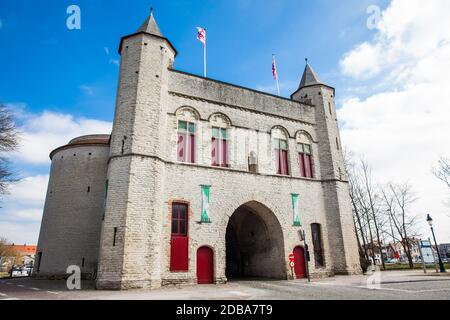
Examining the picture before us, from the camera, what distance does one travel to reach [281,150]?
761 inches

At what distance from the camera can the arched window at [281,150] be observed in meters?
18.9

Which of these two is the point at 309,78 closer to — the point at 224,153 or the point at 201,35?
the point at 201,35

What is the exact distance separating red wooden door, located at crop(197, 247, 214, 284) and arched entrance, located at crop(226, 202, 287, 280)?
13.5 ft

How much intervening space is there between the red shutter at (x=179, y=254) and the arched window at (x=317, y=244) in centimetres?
856

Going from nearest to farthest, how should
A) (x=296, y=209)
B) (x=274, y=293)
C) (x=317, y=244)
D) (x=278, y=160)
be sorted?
(x=274, y=293), (x=296, y=209), (x=317, y=244), (x=278, y=160)

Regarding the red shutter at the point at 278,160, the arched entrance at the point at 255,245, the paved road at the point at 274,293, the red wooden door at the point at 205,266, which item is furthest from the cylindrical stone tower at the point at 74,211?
the red shutter at the point at 278,160

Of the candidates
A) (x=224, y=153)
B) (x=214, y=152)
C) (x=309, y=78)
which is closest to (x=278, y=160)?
(x=224, y=153)

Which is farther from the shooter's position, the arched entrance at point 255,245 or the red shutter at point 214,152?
the arched entrance at point 255,245

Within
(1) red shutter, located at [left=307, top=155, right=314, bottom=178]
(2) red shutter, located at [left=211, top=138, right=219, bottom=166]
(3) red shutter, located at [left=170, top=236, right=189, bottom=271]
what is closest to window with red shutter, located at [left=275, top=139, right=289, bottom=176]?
(1) red shutter, located at [left=307, top=155, right=314, bottom=178]

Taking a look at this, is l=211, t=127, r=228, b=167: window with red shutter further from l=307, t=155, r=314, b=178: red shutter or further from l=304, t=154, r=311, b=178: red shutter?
l=307, t=155, r=314, b=178: red shutter

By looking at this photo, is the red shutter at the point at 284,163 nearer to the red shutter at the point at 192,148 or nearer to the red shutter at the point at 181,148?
the red shutter at the point at 192,148

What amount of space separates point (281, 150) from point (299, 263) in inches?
286

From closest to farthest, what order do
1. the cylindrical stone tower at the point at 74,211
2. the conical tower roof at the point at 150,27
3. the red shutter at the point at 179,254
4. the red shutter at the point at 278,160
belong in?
the red shutter at the point at 179,254
the conical tower roof at the point at 150,27
the red shutter at the point at 278,160
the cylindrical stone tower at the point at 74,211

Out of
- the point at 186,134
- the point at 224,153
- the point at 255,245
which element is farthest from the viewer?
the point at 255,245
